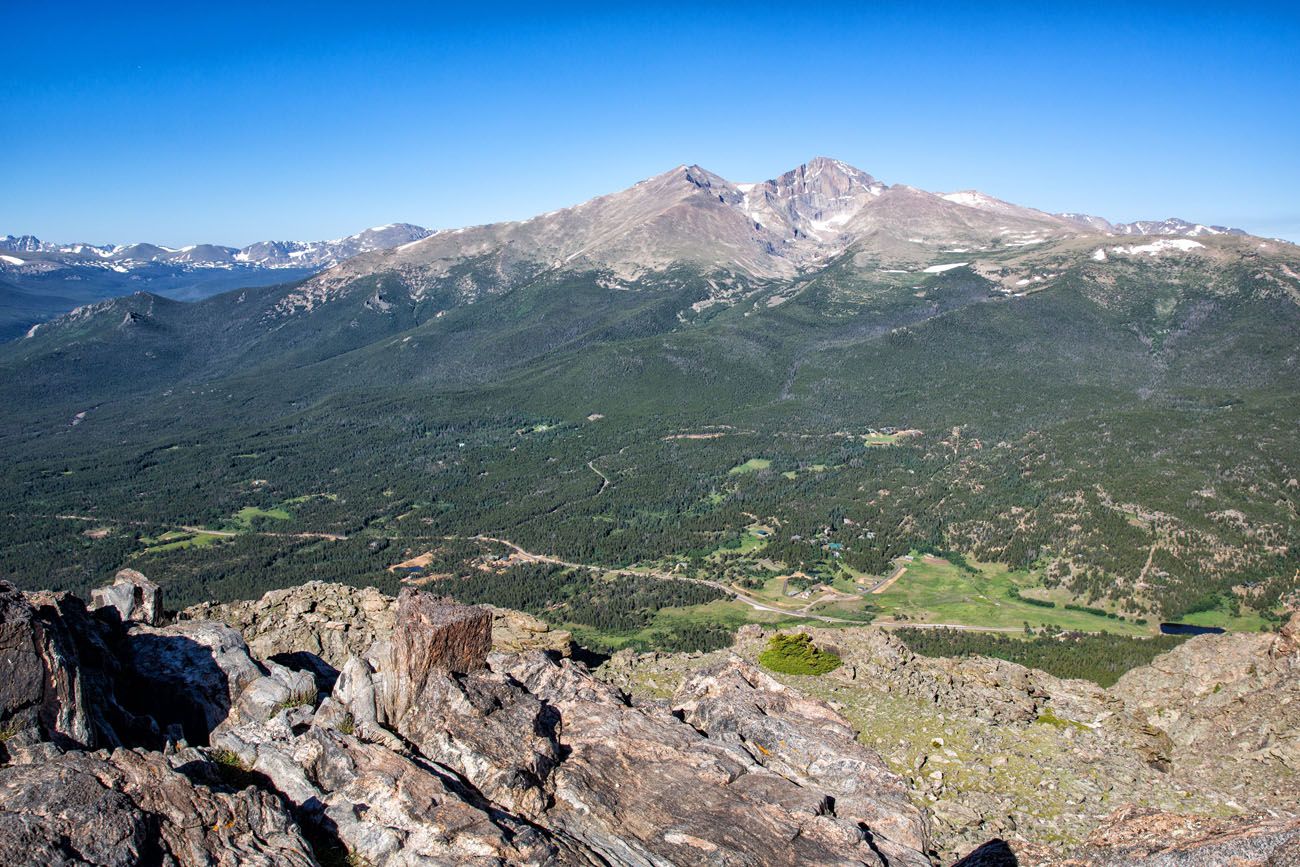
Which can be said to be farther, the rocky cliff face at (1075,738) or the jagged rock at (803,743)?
the rocky cliff face at (1075,738)

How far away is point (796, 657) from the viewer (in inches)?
1642

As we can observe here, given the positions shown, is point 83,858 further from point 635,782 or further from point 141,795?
point 635,782

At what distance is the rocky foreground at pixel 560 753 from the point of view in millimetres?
17703

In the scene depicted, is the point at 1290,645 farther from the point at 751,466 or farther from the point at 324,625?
the point at 751,466

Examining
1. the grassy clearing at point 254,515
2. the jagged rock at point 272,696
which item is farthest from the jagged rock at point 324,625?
the grassy clearing at point 254,515

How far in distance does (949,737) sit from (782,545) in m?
99.3

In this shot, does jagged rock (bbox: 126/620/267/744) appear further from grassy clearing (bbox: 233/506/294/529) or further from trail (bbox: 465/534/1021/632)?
grassy clearing (bbox: 233/506/294/529)

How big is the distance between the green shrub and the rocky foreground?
1.93 meters

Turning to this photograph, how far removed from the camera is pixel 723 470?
18025 centimetres

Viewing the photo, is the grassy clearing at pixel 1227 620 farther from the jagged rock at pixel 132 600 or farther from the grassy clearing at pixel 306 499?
the grassy clearing at pixel 306 499

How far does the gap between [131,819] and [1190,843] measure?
76.5 feet

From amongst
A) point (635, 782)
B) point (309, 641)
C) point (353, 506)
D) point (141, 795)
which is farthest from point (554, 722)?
point (353, 506)

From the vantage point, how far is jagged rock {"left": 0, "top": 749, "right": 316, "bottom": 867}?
15.2 m

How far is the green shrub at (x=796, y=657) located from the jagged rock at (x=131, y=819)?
91.5 feet
